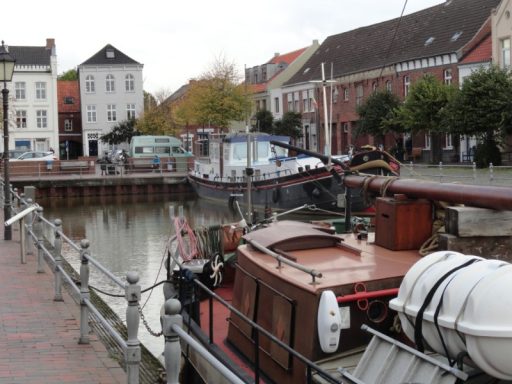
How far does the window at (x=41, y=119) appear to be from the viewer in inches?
2958

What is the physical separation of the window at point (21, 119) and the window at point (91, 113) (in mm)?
6291

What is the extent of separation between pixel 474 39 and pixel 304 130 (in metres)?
20.2

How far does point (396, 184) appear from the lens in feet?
25.2

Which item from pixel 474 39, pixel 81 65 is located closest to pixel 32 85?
pixel 81 65

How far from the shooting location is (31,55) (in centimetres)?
7650

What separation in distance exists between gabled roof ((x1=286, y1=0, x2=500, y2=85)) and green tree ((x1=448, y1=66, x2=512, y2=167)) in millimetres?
6291

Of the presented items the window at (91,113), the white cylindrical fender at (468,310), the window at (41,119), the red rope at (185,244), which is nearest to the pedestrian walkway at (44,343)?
the red rope at (185,244)

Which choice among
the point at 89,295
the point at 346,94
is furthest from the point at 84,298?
the point at 346,94

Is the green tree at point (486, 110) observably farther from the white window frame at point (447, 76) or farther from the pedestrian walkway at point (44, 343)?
the pedestrian walkway at point (44, 343)

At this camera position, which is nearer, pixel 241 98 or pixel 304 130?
pixel 241 98

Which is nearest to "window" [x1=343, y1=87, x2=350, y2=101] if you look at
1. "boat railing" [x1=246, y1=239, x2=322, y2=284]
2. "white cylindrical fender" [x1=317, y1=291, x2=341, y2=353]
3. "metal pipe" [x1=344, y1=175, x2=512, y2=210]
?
"metal pipe" [x1=344, y1=175, x2=512, y2=210]

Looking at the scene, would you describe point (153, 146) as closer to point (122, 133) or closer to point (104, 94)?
point (122, 133)

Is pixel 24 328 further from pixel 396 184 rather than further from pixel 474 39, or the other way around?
pixel 474 39

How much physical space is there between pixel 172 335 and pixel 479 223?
286cm
